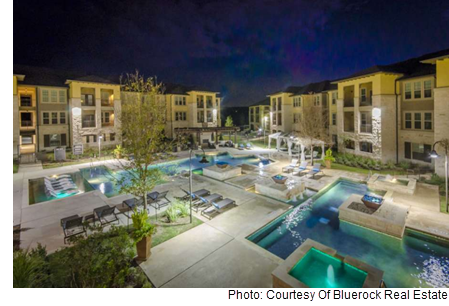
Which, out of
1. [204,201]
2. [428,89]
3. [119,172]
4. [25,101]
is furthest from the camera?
[25,101]

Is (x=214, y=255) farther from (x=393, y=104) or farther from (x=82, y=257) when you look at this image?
(x=393, y=104)

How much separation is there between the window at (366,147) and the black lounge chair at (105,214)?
21.0 m

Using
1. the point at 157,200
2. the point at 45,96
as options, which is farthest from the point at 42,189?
the point at 45,96

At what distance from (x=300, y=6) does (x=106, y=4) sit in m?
9.58

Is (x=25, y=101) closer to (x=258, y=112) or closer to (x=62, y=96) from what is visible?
(x=62, y=96)

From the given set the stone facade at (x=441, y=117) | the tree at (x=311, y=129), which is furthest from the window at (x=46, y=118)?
the stone facade at (x=441, y=117)

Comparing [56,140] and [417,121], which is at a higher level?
[417,121]

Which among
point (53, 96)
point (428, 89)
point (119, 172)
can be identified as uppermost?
point (53, 96)

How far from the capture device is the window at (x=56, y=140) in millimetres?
26417

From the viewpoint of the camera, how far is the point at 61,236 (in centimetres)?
795

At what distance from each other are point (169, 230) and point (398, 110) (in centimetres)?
2052

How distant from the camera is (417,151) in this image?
18.0m

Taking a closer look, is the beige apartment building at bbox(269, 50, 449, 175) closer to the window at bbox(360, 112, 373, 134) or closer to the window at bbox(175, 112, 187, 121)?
the window at bbox(360, 112, 373, 134)

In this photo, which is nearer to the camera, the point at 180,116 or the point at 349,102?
the point at 349,102
